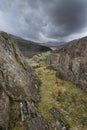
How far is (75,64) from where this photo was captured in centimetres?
2186

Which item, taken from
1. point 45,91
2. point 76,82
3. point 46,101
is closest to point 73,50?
point 76,82

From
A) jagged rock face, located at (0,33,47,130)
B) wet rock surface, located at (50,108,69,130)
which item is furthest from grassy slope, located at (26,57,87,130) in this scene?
jagged rock face, located at (0,33,47,130)

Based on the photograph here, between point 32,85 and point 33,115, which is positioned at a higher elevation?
point 32,85

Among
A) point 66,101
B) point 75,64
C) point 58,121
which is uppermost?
point 75,64

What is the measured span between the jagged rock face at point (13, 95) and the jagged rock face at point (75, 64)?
5.50m

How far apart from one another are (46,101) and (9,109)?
447 centimetres

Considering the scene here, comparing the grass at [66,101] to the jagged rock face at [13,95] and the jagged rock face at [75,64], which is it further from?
the jagged rock face at [13,95]

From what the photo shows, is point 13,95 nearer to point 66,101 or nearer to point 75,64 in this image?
point 66,101

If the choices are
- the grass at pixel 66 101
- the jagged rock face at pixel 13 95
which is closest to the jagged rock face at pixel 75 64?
the grass at pixel 66 101

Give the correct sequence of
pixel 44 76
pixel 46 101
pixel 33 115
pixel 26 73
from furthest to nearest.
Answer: pixel 44 76, pixel 26 73, pixel 46 101, pixel 33 115

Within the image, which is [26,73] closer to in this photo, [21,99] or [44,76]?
[21,99]

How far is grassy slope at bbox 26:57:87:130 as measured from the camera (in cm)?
1605

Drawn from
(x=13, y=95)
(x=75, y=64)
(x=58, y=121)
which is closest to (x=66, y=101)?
(x=58, y=121)

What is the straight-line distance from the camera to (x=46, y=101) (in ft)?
58.7
